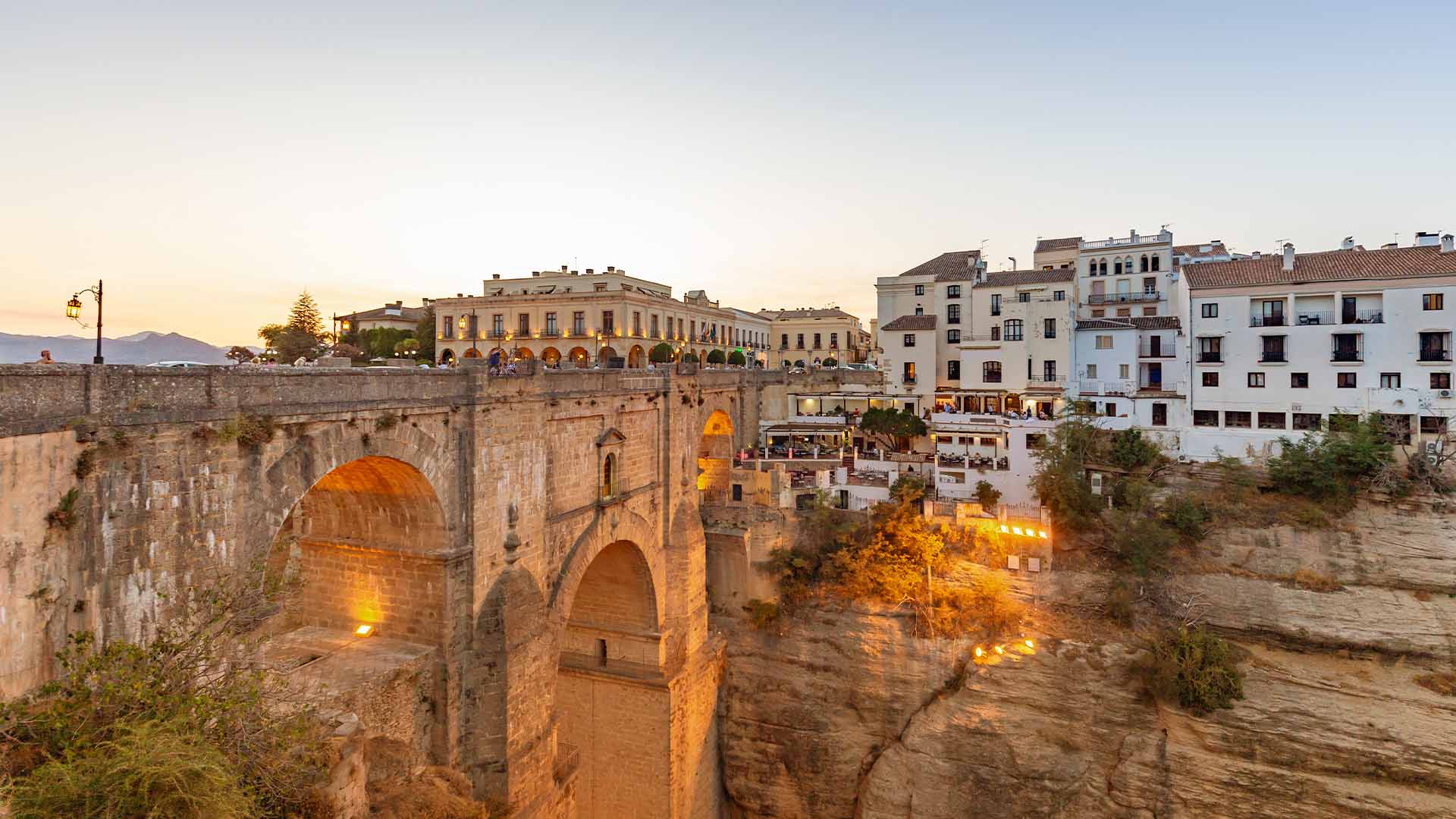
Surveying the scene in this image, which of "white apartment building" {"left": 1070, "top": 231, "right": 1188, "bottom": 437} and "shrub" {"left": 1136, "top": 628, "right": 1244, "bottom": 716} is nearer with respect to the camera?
"shrub" {"left": 1136, "top": 628, "right": 1244, "bottom": 716}

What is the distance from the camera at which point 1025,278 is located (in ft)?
115

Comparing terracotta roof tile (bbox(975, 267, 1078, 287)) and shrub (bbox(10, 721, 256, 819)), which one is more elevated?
terracotta roof tile (bbox(975, 267, 1078, 287))

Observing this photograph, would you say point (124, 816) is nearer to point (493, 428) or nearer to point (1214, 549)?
point (493, 428)

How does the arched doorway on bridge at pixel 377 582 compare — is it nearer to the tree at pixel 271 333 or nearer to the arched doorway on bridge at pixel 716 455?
the arched doorway on bridge at pixel 716 455

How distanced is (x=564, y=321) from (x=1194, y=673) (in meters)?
34.1

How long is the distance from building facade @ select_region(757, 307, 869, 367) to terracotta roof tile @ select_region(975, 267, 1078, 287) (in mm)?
23172

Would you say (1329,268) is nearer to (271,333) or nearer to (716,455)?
(716,455)

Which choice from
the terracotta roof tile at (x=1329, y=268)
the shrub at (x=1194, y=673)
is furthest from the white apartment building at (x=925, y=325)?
the shrub at (x=1194, y=673)

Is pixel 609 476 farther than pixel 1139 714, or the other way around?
pixel 1139 714

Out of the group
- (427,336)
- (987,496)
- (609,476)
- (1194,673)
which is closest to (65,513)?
(609,476)

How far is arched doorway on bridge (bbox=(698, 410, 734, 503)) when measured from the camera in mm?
28047

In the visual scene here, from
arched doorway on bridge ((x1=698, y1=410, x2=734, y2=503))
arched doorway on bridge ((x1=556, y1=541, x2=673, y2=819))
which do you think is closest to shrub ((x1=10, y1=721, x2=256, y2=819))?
arched doorway on bridge ((x1=556, y1=541, x2=673, y2=819))

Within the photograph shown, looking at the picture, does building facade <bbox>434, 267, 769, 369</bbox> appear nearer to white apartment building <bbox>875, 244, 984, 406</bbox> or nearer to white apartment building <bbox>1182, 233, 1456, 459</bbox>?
white apartment building <bbox>875, 244, 984, 406</bbox>

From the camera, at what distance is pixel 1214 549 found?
2233 cm
